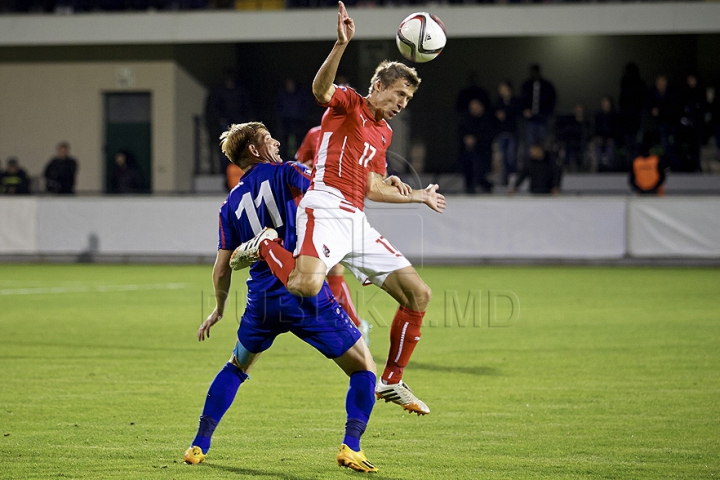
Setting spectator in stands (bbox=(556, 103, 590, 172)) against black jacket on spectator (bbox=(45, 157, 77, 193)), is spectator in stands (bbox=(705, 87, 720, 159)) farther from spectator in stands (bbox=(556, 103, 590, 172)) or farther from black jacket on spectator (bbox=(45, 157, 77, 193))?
black jacket on spectator (bbox=(45, 157, 77, 193))

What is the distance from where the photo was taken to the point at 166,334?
1111cm

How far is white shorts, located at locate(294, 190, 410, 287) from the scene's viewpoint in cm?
593

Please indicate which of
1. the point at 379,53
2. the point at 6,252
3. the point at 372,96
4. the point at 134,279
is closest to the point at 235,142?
the point at 372,96

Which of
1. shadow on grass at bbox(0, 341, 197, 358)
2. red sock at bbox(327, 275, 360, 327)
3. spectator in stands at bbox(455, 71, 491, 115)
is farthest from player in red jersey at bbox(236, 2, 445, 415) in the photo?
spectator in stands at bbox(455, 71, 491, 115)

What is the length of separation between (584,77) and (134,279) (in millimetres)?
16397

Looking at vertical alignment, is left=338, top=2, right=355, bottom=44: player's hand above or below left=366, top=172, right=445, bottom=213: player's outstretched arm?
above

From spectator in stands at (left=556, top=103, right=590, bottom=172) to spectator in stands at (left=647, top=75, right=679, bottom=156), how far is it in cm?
150

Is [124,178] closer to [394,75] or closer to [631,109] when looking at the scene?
[631,109]

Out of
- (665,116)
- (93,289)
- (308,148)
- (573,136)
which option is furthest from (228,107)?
(308,148)

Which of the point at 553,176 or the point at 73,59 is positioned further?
the point at 73,59

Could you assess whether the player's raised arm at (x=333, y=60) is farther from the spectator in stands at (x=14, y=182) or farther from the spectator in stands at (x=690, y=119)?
the spectator in stands at (x=14, y=182)

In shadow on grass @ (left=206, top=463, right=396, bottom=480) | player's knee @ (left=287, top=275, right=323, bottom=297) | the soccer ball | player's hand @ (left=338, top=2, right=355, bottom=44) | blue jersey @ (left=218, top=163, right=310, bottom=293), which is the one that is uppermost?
the soccer ball

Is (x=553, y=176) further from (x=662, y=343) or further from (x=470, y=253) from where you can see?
(x=662, y=343)

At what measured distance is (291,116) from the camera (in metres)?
24.6
